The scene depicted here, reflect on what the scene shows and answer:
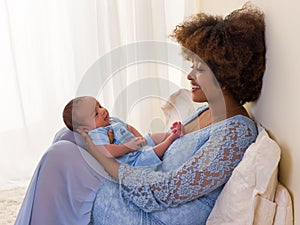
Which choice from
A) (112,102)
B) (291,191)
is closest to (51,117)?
(112,102)

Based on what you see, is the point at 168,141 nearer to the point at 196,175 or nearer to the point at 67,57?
the point at 196,175

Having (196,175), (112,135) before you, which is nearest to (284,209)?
(196,175)

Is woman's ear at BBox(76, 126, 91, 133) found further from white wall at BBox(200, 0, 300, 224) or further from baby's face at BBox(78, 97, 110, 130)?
white wall at BBox(200, 0, 300, 224)

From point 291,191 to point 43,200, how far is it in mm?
781

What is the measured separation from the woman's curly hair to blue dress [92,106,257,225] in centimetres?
13

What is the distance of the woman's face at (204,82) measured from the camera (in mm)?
1502

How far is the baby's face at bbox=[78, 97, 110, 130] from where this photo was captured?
162cm

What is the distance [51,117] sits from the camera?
8.56 ft

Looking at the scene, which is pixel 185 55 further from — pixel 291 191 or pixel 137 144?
pixel 291 191

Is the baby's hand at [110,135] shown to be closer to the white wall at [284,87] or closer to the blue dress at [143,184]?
the blue dress at [143,184]

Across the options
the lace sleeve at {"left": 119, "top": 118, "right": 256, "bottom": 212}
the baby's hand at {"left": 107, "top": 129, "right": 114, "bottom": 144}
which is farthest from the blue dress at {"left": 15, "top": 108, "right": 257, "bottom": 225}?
the baby's hand at {"left": 107, "top": 129, "right": 114, "bottom": 144}

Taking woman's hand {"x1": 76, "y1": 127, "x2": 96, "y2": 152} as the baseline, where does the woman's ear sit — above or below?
above

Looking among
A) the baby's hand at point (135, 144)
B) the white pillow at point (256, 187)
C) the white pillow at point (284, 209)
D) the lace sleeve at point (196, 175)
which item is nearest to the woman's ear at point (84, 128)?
the baby's hand at point (135, 144)

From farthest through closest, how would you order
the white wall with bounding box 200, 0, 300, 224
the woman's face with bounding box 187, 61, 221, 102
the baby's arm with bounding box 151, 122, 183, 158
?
the baby's arm with bounding box 151, 122, 183, 158, the woman's face with bounding box 187, 61, 221, 102, the white wall with bounding box 200, 0, 300, 224
